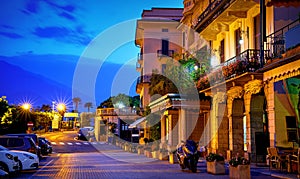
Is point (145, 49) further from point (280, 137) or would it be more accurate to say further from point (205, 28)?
point (280, 137)

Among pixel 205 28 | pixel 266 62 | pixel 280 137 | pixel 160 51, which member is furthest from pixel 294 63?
pixel 160 51

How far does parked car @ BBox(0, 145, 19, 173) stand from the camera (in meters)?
16.5

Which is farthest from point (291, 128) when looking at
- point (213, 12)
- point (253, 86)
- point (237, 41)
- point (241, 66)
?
point (213, 12)

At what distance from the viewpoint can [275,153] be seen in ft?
56.6

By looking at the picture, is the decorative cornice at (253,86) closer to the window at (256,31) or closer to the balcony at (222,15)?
the window at (256,31)

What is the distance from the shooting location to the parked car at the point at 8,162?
1652cm

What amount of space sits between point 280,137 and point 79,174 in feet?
28.0

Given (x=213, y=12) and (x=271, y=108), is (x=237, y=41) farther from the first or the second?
(x=271, y=108)

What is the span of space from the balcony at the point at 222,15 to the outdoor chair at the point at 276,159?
7.74 meters

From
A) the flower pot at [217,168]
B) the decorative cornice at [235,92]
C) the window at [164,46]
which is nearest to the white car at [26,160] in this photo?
the flower pot at [217,168]

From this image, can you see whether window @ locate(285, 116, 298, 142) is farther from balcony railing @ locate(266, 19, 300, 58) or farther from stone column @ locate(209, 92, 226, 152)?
stone column @ locate(209, 92, 226, 152)

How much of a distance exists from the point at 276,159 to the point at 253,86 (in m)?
3.97

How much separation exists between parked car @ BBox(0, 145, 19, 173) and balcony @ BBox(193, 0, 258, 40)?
41.8 feet

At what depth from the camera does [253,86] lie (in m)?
20.1
